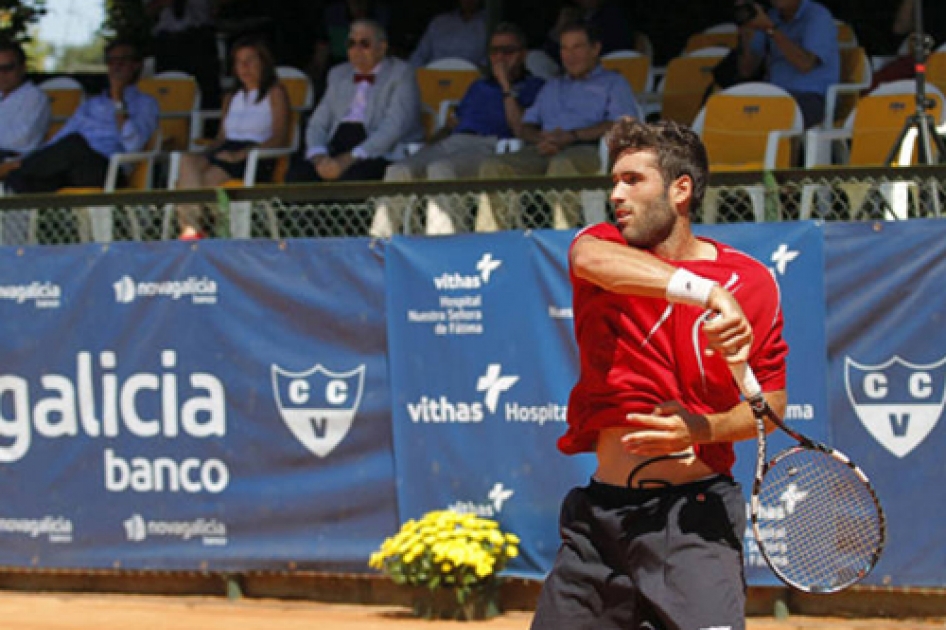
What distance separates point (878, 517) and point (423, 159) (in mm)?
6561

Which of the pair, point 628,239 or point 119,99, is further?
point 119,99

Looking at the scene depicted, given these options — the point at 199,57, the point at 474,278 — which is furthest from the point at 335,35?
the point at 474,278

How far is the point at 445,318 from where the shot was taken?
27.0ft

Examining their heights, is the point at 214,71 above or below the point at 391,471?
above

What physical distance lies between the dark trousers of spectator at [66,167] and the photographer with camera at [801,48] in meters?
4.71

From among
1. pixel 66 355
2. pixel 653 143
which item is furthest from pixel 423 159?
pixel 653 143

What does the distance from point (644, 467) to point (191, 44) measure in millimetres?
10523

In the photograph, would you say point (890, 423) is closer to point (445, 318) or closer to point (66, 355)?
point (445, 318)

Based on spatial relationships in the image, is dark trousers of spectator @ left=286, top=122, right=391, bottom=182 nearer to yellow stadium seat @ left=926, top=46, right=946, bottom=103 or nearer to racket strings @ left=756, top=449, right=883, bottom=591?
yellow stadium seat @ left=926, top=46, right=946, bottom=103

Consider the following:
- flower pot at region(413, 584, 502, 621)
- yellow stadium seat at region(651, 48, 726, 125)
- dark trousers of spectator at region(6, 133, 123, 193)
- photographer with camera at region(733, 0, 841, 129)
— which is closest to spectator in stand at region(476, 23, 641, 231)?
photographer with camera at region(733, 0, 841, 129)

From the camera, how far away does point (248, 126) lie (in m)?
11.5

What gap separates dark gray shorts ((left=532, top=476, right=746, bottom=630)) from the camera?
429cm

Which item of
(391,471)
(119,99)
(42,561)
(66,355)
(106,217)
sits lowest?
(42,561)

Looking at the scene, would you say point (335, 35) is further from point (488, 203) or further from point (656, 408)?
point (656, 408)
